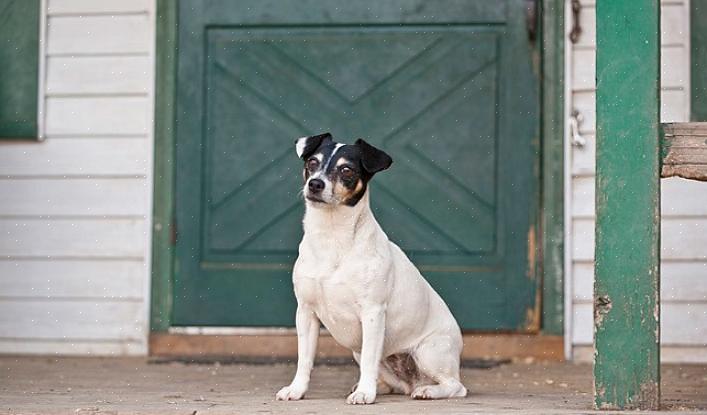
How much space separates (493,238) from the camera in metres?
6.24

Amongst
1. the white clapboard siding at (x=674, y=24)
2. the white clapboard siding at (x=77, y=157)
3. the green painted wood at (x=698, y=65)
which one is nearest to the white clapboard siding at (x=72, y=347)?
the white clapboard siding at (x=77, y=157)

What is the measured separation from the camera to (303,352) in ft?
14.3

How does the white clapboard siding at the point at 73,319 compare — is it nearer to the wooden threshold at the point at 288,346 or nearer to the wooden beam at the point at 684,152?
the wooden threshold at the point at 288,346

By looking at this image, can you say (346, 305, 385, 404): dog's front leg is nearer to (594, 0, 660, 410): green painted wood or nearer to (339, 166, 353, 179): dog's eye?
(339, 166, 353, 179): dog's eye

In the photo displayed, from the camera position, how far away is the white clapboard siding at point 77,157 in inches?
253

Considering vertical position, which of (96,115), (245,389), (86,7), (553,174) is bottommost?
(245,389)

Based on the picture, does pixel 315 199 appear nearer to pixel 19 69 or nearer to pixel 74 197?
pixel 74 197

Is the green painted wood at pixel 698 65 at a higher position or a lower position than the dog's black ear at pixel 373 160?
higher

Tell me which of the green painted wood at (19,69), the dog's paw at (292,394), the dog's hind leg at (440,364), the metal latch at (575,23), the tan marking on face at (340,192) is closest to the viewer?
the dog's paw at (292,394)

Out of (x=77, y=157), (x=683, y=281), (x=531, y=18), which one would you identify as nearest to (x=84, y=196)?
(x=77, y=157)

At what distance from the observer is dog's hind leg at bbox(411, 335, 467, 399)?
4.48 meters

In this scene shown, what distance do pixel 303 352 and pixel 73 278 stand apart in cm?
254

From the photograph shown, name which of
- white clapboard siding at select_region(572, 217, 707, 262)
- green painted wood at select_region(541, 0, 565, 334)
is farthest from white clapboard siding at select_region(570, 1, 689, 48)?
white clapboard siding at select_region(572, 217, 707, 262)

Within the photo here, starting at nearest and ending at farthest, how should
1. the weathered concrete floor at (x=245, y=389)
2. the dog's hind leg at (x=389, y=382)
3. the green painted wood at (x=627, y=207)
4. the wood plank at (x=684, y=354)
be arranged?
the green painted wood at (x=627, y=207)
the weathered concrete floor at (x=245, y=389)
the dog's hind leg at (x=389, y=382)
the wood plank at (x=684, y=354)
